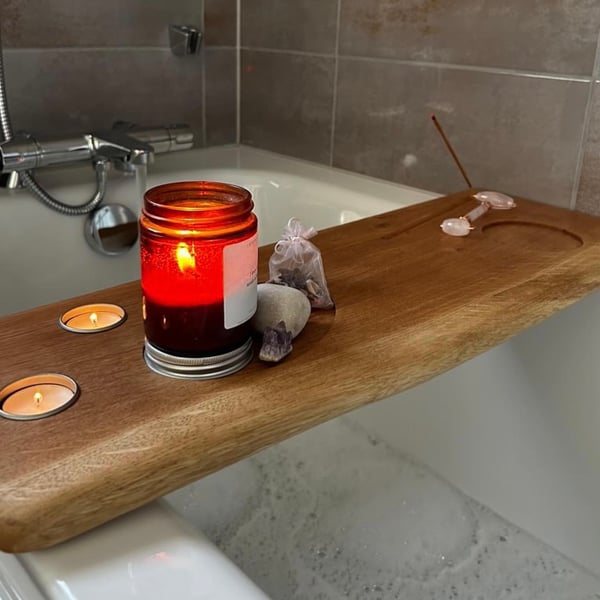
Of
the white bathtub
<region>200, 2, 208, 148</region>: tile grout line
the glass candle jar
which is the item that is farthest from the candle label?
<region>200, 2, 208, 148</region>: tile grout line

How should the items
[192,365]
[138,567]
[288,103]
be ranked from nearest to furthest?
[138,567], [192,365], [288,103]

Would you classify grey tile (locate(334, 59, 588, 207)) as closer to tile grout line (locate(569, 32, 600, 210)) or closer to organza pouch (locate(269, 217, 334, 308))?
tile grout line (locate(569, 32, 600, 210))

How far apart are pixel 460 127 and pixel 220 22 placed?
603mm

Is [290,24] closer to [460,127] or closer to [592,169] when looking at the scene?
[460,127]

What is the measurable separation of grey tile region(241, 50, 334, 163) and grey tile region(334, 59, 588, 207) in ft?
0.14

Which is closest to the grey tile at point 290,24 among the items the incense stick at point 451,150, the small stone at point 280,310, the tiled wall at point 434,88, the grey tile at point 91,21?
the tiled wall at point 434,88

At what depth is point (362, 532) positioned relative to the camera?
995 mm

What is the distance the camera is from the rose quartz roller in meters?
0.88

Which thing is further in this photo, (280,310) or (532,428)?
(532,428)

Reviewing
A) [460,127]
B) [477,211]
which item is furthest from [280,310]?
[460,127]

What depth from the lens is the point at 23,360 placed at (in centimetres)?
53

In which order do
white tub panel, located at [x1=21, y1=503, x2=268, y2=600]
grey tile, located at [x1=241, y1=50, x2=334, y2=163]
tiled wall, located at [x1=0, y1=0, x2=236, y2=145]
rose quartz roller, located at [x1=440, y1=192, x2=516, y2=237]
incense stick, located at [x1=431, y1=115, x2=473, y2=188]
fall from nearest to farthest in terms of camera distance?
1. white tub panel, located at [x1=21, y1=503, x2=268, y2=600]
2. rose quartz roller, located at [x1=440, y1=192, x2=516, y2=237]
3. incense stick, located at [x1=431, y1=115, x2=473, y2=188]
4. tiled wall, located at [x1=0, y1=0, x2=236, y2=145]
5. grey tile, located at [x1=241, y1=50, x2=334, y2=163]

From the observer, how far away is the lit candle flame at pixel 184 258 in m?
0.49

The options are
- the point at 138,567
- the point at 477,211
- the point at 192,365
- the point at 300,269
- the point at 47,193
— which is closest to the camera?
the point at 138,567
